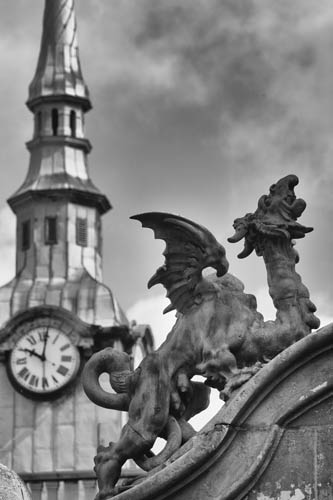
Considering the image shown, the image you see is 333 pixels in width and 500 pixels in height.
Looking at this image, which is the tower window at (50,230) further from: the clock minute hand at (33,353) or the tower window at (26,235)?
the clock minute hand at (33,353)

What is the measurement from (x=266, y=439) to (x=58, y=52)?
55525mm

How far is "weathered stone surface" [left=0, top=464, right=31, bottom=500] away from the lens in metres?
15.8

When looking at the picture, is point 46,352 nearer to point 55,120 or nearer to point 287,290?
point 55,120

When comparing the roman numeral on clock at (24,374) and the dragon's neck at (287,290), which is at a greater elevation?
the roman numeral on clock at (24,374)

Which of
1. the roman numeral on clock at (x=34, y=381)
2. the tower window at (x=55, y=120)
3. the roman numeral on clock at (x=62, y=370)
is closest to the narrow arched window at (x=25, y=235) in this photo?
the tower window at (x=55, y=120)

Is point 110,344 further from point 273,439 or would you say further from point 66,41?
point 273,439

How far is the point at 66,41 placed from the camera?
73062mm

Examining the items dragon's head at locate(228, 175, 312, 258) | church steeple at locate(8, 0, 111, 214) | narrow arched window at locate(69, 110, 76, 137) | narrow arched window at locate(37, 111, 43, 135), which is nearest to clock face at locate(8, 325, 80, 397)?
church steeple at locate(8, 0, 111, 214)

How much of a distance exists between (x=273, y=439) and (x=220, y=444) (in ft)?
1.49

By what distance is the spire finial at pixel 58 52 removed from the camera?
236 feet

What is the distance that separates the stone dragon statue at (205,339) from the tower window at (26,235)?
5002 centimetres

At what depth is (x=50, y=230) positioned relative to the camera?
229 feet

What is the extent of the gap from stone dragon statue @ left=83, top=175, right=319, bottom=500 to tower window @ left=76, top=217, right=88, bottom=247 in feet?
164

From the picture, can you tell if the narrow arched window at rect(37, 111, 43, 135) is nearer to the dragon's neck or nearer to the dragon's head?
the dragon's head
